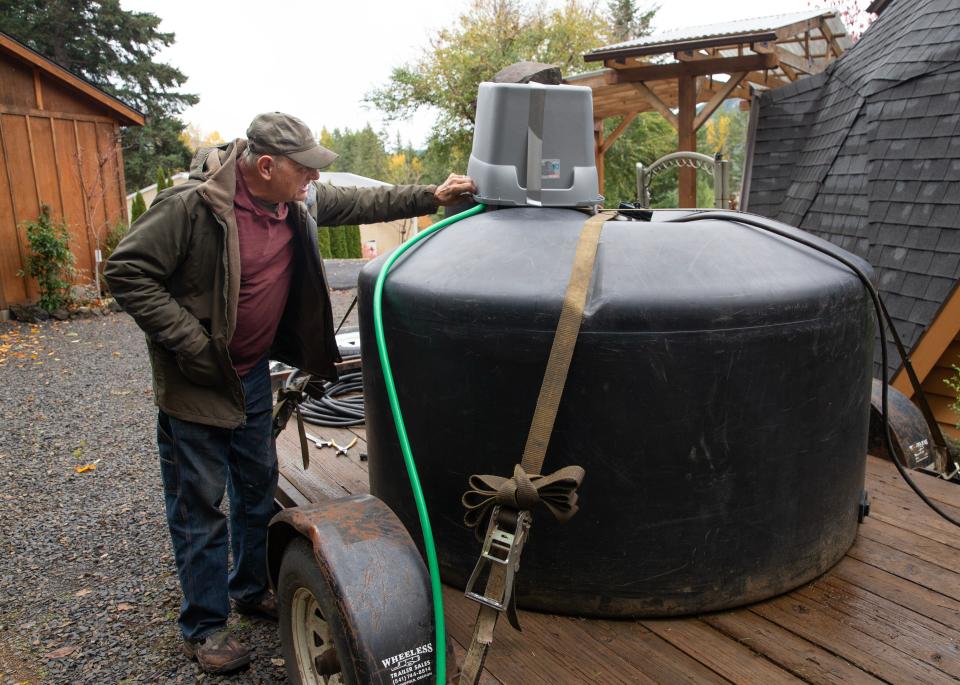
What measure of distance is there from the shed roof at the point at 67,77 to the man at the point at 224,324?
1126 cm

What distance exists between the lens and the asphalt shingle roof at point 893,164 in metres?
5.21

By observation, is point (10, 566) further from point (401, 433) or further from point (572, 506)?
point (572, 506)

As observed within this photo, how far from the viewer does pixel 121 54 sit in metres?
27.7

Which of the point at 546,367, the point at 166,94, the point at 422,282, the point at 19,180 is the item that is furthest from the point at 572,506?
the point at 166,94

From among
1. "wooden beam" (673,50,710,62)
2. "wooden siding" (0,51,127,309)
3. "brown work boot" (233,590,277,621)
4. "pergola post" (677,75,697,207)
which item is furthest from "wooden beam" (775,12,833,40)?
"wooden siding" (0,51,127,309)

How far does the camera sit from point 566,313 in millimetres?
1962

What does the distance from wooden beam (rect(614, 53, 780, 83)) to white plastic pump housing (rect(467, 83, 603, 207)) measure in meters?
8.70

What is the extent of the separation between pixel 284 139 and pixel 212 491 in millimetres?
1119

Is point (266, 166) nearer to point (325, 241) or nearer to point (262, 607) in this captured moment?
point (262, 607)

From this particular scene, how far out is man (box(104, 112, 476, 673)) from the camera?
2201 millimetres

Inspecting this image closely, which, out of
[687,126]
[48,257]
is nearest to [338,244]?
[48,257]

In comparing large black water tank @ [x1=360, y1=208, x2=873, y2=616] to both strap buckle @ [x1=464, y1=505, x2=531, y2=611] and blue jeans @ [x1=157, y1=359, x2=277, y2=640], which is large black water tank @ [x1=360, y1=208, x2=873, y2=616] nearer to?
strap buckle @ [x1=464, y1=505, x2=531, y2=611]

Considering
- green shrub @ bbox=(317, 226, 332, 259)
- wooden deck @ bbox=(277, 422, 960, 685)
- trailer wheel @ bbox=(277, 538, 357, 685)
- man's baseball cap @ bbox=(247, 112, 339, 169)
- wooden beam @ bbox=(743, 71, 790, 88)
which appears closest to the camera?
wooden deck @ bbox=(277, 422, 960, 685)

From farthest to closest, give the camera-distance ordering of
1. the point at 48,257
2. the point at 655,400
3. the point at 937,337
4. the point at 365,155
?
1. the point at 365,155
2. the point at 48,257
3. the point at 937,337
4. the point at 655,400
